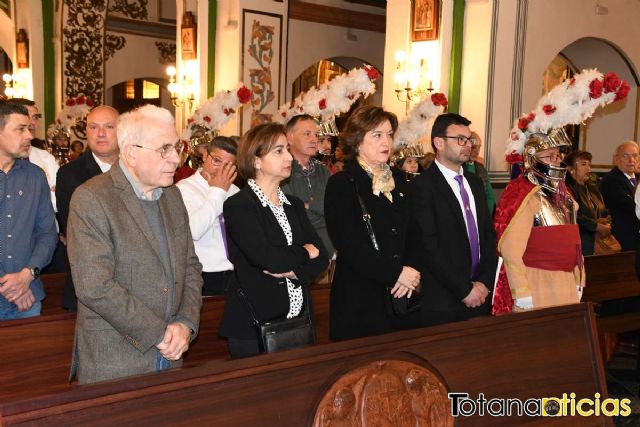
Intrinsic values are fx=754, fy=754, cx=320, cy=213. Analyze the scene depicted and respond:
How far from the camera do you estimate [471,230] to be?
3.66 metres

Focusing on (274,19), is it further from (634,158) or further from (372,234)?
(372,234)

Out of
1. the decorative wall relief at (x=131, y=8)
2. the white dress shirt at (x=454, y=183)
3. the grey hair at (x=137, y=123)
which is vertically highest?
the decorative wall relief at (x=131, y=8)

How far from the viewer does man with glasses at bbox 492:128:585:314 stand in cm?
381

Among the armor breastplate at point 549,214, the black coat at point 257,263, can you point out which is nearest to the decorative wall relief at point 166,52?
the armor breastplate at point 549,214

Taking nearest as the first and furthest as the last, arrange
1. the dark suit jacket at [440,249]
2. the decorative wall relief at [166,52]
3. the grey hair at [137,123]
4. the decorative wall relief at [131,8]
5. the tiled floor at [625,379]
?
1. the grey hair at [137,123]
2. the dark suit jacket at [440,249]
3. the tiled floor at [625,379]
4. the decorative wall relief at [131,8]
5. the decorative wall relief at [166,52]

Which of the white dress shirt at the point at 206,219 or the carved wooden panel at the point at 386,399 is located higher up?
the white dress shirt at the point at 206,219

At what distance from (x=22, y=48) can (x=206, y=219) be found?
10.6m

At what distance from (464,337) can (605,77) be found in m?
2.07

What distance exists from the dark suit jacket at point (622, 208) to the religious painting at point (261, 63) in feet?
14.8

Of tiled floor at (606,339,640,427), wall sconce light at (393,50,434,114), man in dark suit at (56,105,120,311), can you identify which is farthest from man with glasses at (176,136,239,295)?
wall sconce light at (393,50,434,114)

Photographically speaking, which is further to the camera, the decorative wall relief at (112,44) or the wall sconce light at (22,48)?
the decorative wall relief at (112,44)

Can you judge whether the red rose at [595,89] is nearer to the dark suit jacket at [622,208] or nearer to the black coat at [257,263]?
the black coat at [257,263]

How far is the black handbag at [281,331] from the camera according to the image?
2.77 metres

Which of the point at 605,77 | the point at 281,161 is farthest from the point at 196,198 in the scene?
the point at 605,77
